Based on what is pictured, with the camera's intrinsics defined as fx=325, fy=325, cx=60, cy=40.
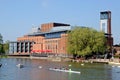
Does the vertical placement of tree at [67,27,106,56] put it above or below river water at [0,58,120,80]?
above

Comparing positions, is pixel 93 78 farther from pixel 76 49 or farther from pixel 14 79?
pixel 76 49

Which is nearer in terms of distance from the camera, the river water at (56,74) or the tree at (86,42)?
the river water at (56,74)

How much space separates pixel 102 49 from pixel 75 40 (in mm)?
12980

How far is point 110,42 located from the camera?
7761 inches

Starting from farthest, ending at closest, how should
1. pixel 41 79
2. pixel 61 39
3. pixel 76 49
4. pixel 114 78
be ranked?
pixel 61 39 → pixel 76 49 → pixel 114 78 → pixel 41 79

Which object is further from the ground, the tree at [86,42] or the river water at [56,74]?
the tree at [86,42]

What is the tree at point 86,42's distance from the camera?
463 ft

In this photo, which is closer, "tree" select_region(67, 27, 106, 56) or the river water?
the river water

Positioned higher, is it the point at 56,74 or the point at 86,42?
the point at 86,42

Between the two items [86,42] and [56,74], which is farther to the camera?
[86,42]

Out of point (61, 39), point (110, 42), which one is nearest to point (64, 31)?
point (61, 39)

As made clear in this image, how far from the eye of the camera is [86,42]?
471 feet

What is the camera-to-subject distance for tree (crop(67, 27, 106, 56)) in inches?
5556

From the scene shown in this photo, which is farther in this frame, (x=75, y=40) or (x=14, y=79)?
(x=75, y=40)
